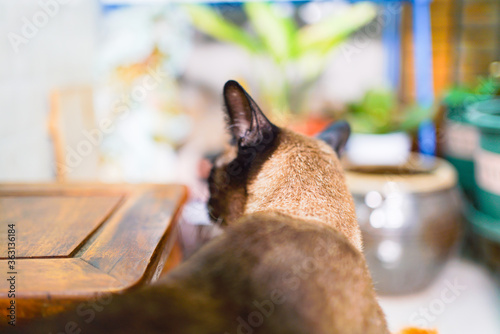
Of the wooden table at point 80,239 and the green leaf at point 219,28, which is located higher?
the green leaf at point 219,28

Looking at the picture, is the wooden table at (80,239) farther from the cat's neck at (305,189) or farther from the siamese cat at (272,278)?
the cat's neck at (305,189)

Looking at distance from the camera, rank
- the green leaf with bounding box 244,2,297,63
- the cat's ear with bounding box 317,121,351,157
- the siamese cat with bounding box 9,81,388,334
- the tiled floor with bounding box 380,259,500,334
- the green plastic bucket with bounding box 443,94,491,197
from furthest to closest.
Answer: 1. the green leaf with bounding box 244,2,297,63
2. the green plastic bucket with bounding box 443,94,491,197
3. the tiled floor with bounding box 380,259,500,334
4. the cat's ear with bounding box 317,121,351,157
5. the siamese cat with bounding box 9,81,388,334

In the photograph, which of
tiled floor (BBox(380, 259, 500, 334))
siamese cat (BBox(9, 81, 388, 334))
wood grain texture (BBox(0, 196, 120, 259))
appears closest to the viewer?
siamese cat (BBox(9, 81, 388, 334))

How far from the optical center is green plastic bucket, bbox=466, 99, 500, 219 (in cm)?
141

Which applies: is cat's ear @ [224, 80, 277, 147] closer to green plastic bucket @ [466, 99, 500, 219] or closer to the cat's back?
the cat's back

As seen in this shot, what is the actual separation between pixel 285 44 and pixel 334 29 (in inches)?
10.9

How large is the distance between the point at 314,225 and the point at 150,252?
276 millimetres

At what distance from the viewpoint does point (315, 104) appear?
8.38 ft

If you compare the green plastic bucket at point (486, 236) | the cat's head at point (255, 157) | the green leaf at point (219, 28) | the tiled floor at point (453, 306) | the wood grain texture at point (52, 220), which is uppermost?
the green leaf at point (219, 28)

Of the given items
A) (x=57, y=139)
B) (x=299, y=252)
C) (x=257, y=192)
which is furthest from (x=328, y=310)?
(x=57, y=139)

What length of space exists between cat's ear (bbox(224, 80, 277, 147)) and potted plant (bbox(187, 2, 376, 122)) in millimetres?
1183

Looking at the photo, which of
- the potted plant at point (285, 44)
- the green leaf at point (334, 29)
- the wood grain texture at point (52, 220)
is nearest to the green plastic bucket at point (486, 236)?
the potted plant at point (285, 44)

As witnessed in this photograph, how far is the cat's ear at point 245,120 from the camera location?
30.4 inches

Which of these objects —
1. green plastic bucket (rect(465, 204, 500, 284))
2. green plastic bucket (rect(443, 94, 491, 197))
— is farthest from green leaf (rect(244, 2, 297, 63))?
green plastic bucket (rect(465, 204, 500, 284))
